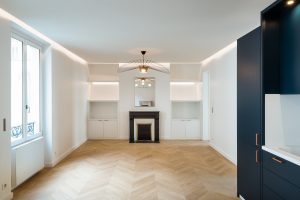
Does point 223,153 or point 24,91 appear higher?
point 24,91

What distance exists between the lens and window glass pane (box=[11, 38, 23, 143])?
3.88m

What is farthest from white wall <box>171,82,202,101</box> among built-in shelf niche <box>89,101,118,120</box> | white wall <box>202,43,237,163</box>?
built-in shelf niche <box>89,101,118,120</box>

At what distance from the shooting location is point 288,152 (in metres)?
2.39

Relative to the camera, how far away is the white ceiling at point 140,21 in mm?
2879

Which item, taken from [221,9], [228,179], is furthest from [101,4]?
[228,179]

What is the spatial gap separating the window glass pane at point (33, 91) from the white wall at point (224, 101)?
4.29 metres

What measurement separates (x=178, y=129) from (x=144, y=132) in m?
1.23

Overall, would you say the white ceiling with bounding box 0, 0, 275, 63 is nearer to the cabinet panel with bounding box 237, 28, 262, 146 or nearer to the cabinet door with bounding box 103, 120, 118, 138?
the cabinet panel with bounding box 237, 28, 262, 146

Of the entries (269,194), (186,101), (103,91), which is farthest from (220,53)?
(103,91)

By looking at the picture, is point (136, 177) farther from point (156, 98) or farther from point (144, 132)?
point (156, 98)

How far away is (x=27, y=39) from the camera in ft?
14.1

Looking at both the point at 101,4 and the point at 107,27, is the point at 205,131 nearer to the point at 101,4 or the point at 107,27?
the point at 107,27

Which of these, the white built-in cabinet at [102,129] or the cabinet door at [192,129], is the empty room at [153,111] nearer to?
the cabinet door at [192,129]

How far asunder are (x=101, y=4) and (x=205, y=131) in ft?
20.0
